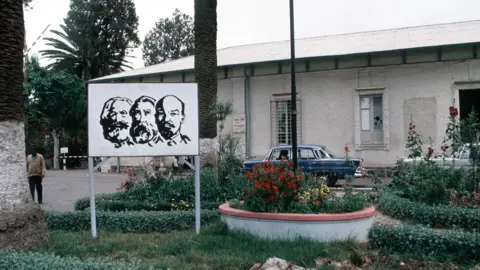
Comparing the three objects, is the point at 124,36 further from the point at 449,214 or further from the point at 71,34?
the point at 449,214

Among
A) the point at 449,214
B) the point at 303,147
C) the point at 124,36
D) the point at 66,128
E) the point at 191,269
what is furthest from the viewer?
the point at 124,36

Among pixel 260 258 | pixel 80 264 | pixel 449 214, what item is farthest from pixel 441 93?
pixel 80 264

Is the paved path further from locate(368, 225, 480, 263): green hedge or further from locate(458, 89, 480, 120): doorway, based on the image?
locate(458, 89, 480, 120): doorway

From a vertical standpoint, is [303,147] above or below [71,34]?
below

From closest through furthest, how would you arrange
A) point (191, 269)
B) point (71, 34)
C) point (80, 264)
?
point (80, 264), point (191, 269), point (71, 34)

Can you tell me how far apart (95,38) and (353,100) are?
90.1ft

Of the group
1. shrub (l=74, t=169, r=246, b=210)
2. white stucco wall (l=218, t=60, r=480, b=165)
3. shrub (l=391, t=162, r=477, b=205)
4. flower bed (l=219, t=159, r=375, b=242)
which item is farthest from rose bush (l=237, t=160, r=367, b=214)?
white stucco wall (l=218, t=60, r=480, b=165)

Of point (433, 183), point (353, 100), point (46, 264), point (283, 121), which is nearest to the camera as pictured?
point (46, 264)

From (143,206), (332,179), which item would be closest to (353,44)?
(332,179)

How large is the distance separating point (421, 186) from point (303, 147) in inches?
358

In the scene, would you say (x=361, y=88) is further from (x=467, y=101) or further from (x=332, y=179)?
(x=332, y=179)

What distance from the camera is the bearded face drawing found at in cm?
855

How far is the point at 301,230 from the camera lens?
7.07 meters

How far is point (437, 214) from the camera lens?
891cm
